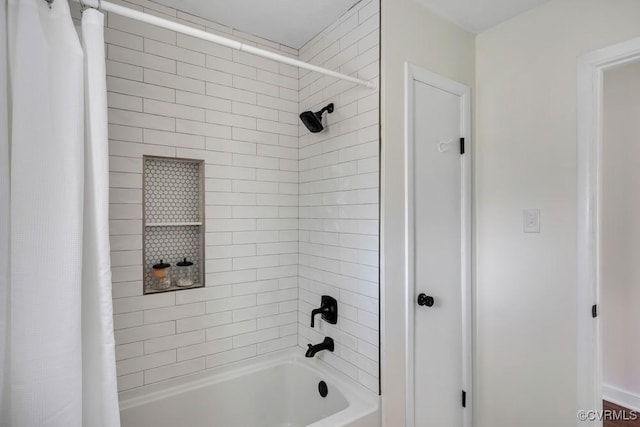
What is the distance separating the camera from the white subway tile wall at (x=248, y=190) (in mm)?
1611

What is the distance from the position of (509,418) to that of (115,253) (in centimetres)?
225

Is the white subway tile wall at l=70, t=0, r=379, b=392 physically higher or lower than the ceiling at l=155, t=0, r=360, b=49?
lower

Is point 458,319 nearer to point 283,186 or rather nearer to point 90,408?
point 283,186

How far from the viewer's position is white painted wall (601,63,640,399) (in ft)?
8.00

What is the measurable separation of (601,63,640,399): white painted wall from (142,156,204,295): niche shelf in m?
2.96

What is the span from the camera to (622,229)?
Answer: 2.49 m

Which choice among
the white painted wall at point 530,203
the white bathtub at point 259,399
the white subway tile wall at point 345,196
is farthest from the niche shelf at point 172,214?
the white painted wall at point 530,203

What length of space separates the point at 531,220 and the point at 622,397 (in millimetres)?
1896

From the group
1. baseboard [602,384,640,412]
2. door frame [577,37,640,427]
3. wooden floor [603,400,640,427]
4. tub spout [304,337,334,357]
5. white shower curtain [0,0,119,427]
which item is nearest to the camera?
white shower curtain [0,0,119,427]

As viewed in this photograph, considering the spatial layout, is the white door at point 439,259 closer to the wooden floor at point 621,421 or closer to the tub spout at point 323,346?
the tub spout at point 323,346

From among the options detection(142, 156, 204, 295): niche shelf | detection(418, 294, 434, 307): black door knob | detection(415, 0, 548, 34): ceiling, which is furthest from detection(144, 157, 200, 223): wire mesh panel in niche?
detection(415, 0, 548, 34): ceiling

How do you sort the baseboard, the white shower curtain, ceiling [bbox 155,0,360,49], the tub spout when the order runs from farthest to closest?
the baseboard, the tub spout, ceiling [bbox 155,0,360,49], the white shower curtain

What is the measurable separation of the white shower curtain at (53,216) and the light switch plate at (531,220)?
1.94m

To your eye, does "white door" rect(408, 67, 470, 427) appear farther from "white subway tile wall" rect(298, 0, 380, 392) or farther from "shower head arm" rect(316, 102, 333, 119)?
"shower head arm" rect(316, 102, 333, 119)
